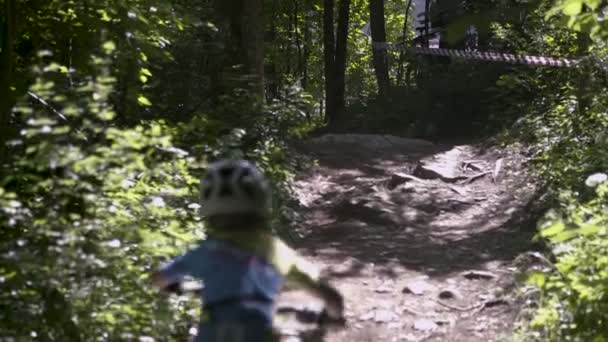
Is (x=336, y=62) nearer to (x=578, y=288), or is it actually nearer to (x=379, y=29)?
(x=379, y=29)

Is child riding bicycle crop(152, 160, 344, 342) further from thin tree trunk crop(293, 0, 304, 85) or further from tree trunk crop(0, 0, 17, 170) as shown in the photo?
thin tree trunk crop(293, 0, 304, 85)

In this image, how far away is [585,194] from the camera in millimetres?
9109

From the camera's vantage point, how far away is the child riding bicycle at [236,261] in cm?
342

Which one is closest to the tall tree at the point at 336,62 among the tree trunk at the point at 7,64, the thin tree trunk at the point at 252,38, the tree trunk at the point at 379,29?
the tree trunk at the point at 379,29

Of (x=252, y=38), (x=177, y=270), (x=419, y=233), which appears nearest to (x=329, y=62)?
(x=252, y=38)

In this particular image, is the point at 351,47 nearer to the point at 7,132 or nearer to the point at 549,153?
the point at 549,153

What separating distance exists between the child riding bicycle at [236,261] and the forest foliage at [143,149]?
3.20 feet

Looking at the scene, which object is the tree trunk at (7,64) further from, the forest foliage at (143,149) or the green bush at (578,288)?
the green bush at (578,288)

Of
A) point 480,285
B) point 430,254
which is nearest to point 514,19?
point 480,285

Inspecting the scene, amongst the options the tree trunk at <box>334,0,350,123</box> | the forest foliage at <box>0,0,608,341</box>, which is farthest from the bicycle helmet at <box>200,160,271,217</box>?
the tree trunk at <box>334,0,350,123</box>

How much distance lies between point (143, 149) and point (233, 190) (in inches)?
117

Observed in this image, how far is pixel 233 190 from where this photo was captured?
3.42 metres

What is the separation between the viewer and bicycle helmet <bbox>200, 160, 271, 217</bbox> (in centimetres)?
341

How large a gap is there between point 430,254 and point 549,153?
3303 mm
